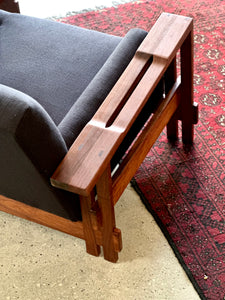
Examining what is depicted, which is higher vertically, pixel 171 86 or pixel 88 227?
pixel 171 86

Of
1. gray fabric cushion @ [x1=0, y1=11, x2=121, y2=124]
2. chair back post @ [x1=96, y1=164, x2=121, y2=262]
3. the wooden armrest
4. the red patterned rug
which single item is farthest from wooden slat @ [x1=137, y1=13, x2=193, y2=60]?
the red patterned rug

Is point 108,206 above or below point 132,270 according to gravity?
above

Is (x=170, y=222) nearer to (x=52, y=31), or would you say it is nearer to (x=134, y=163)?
(x=134, y=163)

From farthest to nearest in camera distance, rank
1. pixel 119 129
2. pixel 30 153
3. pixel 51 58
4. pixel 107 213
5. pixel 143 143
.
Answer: pixel 51 58
pixel 143 143
pixel 107 213
pixel 119 129
pixel 30 153

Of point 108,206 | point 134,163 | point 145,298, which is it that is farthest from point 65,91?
point 145,298

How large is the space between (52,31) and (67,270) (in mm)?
903

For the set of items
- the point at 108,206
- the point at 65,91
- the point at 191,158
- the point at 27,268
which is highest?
the point at 65,91

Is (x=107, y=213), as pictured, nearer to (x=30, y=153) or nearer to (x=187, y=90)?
(x=30, y=153)

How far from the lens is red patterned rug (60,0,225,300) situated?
5.49 ft

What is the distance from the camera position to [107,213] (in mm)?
1521

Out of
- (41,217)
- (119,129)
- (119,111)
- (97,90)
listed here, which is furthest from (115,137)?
(41,217)

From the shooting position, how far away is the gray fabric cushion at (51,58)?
1708 mm

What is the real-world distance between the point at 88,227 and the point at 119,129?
0.38 meters

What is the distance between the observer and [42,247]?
5.82ft
